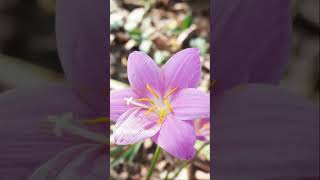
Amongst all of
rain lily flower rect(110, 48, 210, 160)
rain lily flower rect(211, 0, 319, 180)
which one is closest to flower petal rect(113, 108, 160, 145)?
rain lily flower rect(110, 48, 210, 160)

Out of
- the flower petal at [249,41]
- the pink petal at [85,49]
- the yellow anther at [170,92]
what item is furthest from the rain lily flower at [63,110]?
the flower petal at [249,41]

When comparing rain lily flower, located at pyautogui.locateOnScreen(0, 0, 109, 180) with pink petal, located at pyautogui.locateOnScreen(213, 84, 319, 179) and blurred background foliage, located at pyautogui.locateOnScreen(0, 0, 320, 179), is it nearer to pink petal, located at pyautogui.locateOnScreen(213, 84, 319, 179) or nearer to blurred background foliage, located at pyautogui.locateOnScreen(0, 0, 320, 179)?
blurred background foliage, located at pyautogui.locateOnScreen(0, 0, 320, 179)

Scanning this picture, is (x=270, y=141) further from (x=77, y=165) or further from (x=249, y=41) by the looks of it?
(x=77, y=165)

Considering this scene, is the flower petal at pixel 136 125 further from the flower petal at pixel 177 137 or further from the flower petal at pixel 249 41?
the flower petal at pixel 249 41

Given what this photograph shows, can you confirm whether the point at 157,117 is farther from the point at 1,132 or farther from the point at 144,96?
the point at 1,132

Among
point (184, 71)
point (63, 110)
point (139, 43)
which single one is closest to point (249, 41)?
point (184, 71)

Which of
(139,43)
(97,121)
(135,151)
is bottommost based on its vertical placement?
(135,151)

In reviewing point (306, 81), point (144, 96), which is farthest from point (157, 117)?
point (306, 81)
